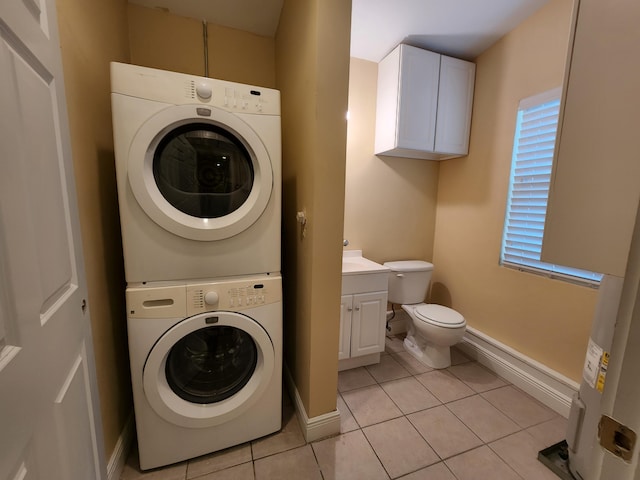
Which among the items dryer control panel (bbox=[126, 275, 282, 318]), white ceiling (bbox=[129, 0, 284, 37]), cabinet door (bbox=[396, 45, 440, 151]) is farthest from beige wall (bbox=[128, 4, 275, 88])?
dryer control panel (bbox=[126, 275, 282, 318])

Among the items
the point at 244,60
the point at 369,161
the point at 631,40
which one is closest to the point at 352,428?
the point at 631,40

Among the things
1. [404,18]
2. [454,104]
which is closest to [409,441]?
[454,104]

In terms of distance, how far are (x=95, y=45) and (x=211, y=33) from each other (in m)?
0.81

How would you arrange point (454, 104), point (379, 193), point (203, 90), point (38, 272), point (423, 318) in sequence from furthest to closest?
point (379, 193)
point (454, 104)
point (423, 318)
point (203, 90)
point (38, 272)

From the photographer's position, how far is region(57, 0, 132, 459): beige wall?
93cm

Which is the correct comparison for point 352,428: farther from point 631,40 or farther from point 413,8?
point 413,8

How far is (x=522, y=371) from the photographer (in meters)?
1.78

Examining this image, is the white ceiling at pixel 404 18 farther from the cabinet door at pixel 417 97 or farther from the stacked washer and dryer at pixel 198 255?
the stacked washer and dryer at pixel 198 255

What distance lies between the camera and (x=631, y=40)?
53cm

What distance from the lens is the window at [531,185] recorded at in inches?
63.9

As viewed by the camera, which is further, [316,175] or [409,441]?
[409,441]

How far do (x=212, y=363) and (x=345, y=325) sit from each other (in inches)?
35.3

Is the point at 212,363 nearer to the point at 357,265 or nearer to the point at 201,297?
the point at 201,297

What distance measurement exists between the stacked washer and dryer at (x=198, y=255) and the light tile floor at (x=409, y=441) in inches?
4.3
